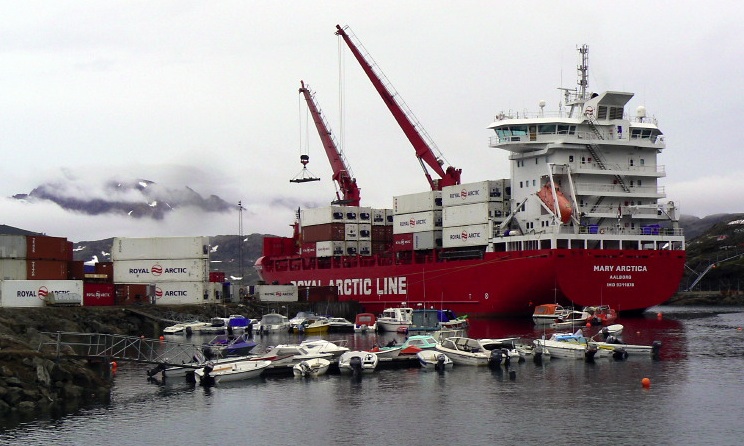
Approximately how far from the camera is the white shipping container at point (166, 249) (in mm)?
84000

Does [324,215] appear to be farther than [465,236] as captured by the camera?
Yes

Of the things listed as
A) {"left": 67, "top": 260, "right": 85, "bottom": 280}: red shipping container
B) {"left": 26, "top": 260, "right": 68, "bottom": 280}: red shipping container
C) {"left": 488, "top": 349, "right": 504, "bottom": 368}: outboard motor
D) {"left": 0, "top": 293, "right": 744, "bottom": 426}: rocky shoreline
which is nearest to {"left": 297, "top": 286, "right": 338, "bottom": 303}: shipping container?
{"left": 67, "top": 260, "right": 85, "bottom": 280}: red shipping container

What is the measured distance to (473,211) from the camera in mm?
84688

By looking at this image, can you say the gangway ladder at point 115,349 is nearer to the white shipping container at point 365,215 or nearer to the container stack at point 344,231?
the container stack at point 344,231

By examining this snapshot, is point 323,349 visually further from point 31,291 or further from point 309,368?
point 31,291

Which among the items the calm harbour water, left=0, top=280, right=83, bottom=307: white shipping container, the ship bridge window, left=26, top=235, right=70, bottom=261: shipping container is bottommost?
the calm harbour water

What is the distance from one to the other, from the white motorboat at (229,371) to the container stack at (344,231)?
52398mm

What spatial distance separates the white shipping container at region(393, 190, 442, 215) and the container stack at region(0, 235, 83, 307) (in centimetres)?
3178

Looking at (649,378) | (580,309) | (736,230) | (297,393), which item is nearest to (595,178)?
(580,309)

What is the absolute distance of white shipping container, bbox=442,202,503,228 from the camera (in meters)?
83.6

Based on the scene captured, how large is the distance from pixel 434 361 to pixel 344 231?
51526 mm

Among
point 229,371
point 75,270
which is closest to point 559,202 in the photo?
point 75,270

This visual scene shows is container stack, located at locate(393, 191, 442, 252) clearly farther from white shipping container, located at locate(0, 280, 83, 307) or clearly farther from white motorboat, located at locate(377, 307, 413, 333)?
white shipping container, located at locate(0, 280, 83, 307)

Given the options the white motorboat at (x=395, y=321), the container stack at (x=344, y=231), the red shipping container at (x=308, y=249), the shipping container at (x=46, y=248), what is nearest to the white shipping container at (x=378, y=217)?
the container stack at (x=344, y=231)
